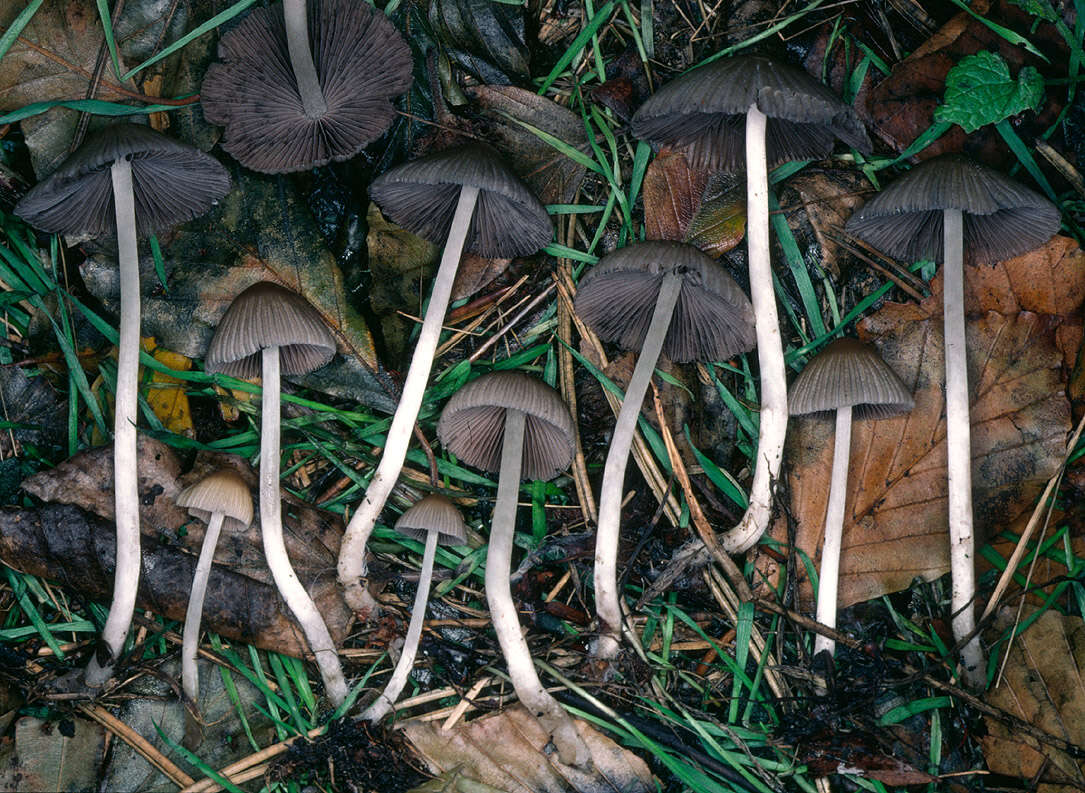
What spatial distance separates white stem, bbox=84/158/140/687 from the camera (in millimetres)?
2920

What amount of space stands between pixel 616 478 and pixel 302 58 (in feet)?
6.11

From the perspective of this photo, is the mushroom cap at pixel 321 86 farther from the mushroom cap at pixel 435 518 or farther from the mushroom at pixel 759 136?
the mushroom cap at pixel 435 518

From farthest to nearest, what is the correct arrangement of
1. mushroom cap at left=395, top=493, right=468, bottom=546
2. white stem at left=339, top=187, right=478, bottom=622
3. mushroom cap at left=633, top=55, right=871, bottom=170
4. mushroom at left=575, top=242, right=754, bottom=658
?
white stem at left=339, top=187, right=478, bottom=622 < mushroom cap at left=395, top=493, right=468, bottom=546 < mushroom at left=575, top=242, right=754, bottom=658 < mushroom cap at left=633, top=55, right=871, bottom=170

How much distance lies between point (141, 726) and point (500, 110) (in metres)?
2.60

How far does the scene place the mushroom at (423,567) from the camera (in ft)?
9.57

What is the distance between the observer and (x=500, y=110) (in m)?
3.24

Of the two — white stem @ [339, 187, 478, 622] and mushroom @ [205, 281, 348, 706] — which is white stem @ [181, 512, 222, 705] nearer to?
mushroom @ [205, 281, 348, 706]

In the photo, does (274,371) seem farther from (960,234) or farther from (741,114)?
(960,234)

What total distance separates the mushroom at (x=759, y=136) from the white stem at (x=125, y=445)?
184 cm

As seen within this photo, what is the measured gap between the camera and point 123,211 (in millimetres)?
2955

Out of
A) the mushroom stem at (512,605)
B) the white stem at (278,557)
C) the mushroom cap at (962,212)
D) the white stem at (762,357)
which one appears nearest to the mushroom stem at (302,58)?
the white stem at (278,557)

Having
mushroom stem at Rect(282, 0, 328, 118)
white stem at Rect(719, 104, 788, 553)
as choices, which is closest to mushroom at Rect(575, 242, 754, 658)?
white stem at Rect(719, 104, 788, 553)

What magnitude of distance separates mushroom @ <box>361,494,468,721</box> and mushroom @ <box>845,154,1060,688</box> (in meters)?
1.76

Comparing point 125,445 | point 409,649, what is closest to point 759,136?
point 409,649
